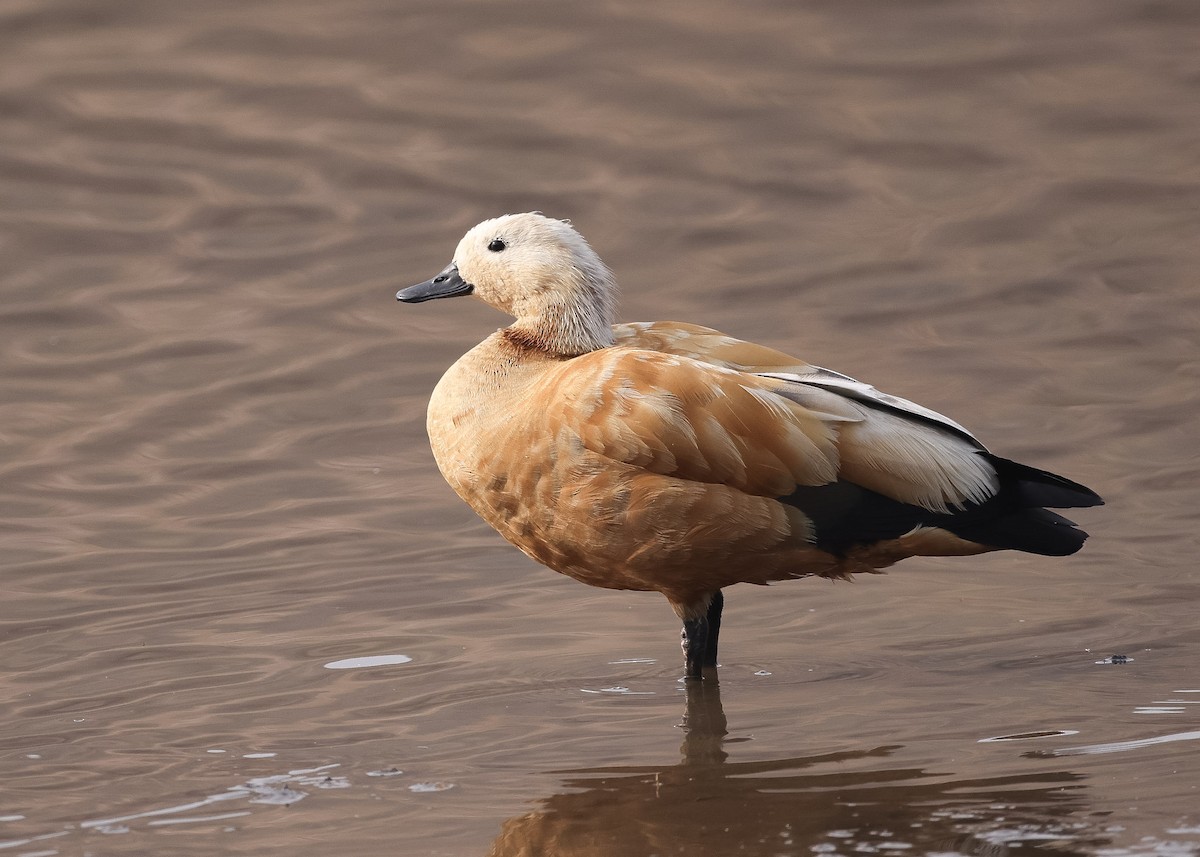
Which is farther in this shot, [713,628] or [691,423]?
[713,628]

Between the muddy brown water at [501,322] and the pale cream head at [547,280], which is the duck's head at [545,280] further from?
the muddy brown water at [501,322]

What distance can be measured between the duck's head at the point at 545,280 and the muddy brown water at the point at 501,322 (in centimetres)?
123

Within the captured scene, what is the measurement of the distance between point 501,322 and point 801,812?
22.7ft

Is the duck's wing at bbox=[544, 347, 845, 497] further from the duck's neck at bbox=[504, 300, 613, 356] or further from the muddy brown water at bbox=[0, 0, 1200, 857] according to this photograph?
the muddy brown water at bbox=[0, 0, 1200, 857]

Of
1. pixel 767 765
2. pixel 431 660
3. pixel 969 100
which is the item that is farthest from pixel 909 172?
pixel 767 765

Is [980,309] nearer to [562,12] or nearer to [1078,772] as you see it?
[562,12]

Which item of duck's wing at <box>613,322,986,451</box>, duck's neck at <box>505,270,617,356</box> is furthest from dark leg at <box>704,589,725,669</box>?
duck's neck at <box>505,270,617,356</box>

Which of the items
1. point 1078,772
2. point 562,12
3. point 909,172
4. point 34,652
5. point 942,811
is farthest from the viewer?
point 562,12

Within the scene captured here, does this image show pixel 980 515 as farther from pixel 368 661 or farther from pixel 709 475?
pixel 368 661

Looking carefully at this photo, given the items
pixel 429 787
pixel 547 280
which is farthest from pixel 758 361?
pixel 429 787

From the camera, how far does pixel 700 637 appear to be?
584 cm

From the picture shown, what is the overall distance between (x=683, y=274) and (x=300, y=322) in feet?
8.16

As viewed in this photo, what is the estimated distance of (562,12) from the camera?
12766mm

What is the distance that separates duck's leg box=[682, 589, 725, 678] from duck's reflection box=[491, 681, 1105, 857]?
0.85 meters
